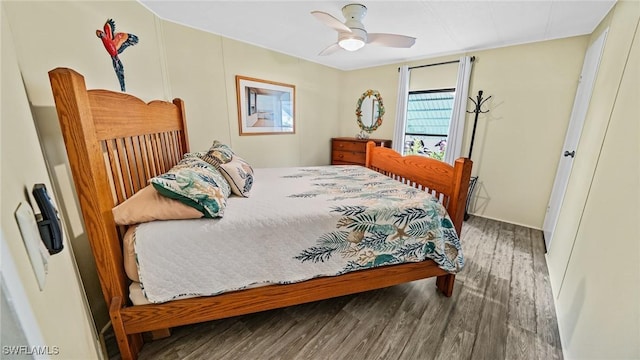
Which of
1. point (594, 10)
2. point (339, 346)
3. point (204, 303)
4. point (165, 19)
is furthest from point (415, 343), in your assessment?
point (165, 19)

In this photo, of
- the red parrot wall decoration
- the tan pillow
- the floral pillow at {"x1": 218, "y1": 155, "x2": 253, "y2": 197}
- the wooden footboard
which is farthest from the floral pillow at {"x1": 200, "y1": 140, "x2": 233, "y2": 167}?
the wooden footboard

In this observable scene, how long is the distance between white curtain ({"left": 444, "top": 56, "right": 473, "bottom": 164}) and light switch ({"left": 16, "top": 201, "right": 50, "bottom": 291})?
13.1ft

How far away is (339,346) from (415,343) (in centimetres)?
47

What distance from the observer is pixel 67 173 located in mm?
1305

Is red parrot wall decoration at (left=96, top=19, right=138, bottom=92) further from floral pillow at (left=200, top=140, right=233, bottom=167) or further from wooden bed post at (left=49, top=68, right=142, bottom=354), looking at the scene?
wooden bed post at (left=49, top=68, right=142, bottom=354)

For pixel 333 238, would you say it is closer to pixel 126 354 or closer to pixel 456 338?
pixel 456 338

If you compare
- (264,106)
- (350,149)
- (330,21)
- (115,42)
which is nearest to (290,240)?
(330,21)

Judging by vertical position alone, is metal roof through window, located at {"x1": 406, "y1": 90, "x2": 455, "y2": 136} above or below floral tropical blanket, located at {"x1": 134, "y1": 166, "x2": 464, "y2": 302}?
above

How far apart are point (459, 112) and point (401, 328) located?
3025 millimetres

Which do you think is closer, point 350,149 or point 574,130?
point 574,130

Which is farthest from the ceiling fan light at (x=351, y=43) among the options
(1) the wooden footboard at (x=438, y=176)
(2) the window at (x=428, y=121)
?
(2) the window at (x=428, y=121)

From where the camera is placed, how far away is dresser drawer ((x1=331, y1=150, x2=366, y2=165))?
4.34m

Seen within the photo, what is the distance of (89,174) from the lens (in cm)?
104

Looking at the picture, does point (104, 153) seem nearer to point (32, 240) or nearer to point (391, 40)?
point (32, 240)
